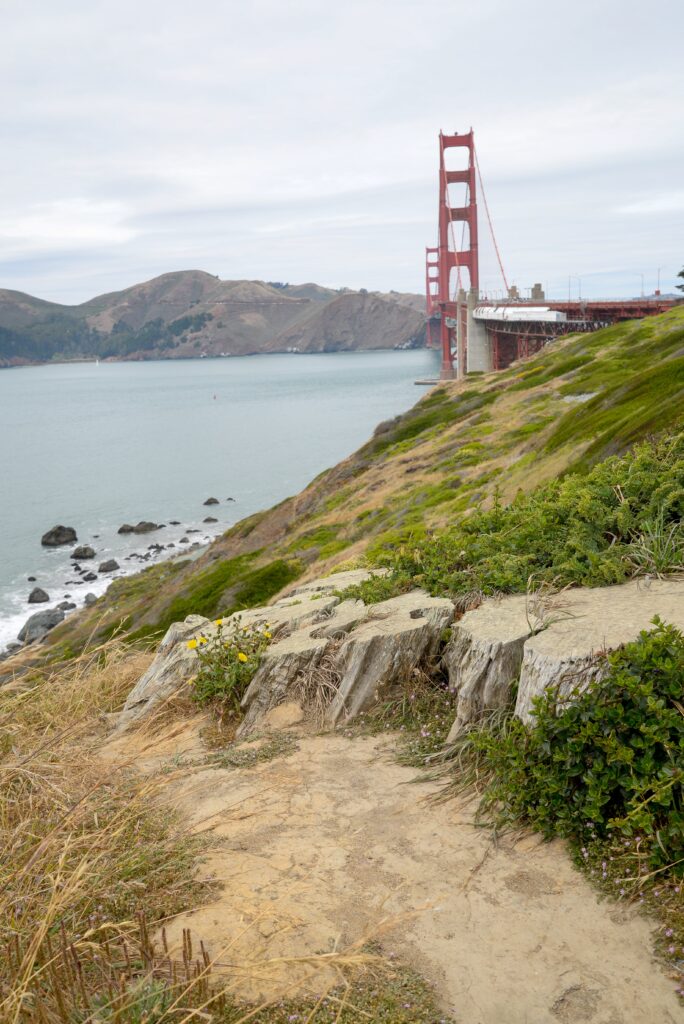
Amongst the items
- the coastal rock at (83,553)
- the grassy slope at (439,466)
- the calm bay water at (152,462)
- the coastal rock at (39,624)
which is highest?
the grassy slope at (439,466)

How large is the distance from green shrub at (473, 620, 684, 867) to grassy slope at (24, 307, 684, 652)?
9.35 meters

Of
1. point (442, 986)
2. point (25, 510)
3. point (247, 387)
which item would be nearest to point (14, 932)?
point (442, 986)

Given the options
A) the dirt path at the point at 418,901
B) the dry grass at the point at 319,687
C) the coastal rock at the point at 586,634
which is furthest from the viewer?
the dry grass at the point at 319,687

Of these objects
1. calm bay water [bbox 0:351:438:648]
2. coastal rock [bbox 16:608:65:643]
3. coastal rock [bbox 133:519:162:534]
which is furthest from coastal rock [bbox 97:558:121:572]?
coastal rock [bbox 16:608:65:643]

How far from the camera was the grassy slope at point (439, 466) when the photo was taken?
20797 millimetres

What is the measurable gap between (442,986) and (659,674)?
2.26 m

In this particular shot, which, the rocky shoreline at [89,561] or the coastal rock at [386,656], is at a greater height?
the coastal rock at [386,656]

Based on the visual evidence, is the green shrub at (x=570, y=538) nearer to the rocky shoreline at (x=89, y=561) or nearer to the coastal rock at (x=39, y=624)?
the rocky shoreline at (x=89, y=561)

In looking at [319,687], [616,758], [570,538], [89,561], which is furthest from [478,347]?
[616,758]

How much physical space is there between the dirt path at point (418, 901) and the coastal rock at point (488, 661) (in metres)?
0.72

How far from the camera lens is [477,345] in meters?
81.4

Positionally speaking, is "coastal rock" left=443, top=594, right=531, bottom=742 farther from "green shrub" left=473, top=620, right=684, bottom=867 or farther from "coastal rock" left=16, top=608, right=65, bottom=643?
"coastal rock" left=16, top=608, right=65, bottom=643

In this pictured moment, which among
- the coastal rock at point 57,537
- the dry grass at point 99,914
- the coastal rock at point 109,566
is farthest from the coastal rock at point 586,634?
the coastal rock at point 57,537

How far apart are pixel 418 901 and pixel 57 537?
53049 millimetres
